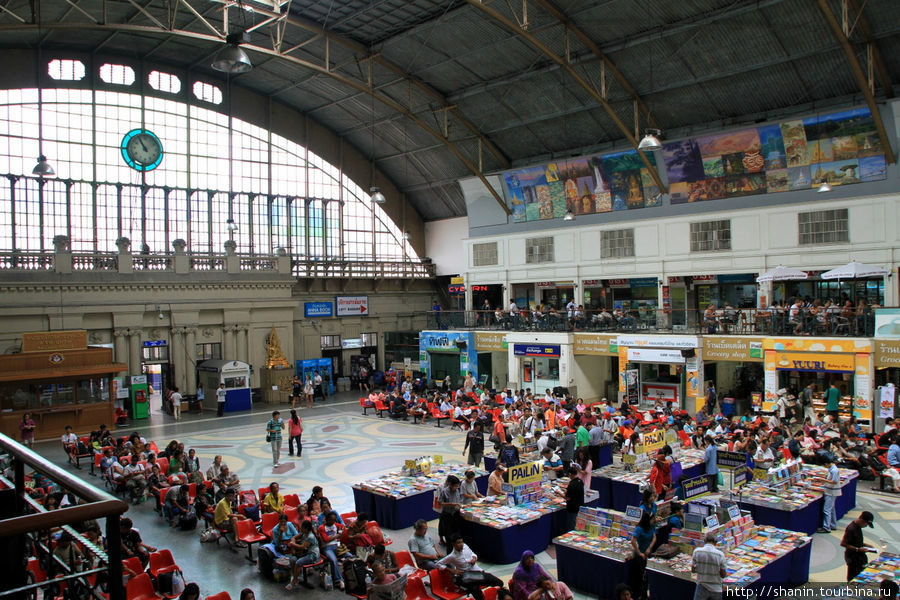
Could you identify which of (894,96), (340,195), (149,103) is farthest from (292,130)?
(894,96)

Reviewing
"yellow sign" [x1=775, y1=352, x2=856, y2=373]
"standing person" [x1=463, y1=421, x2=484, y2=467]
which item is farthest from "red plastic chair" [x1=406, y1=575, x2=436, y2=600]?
"yellow sign" [x1=775, y1=352, x2=856, y2=373]

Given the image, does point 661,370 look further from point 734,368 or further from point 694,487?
point 694,487

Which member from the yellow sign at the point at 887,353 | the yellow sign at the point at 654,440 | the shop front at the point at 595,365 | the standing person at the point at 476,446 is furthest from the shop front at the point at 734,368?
the standing person at the point at 476,446

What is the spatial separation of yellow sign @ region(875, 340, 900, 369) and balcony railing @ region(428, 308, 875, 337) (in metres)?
0.62

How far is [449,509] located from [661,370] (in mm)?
19436

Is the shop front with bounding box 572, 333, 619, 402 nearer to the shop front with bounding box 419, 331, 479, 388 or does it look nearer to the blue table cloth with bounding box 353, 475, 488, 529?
the shop front with bounding box 419, 331, 479, 388

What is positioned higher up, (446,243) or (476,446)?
(446,243)

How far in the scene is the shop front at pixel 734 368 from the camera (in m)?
24.2

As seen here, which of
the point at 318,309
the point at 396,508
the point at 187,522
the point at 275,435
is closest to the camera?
the point at 396,508

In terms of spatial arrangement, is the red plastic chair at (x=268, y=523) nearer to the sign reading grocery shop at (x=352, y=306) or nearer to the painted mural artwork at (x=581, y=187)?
the painted mural artwork at (x=581, y=187)

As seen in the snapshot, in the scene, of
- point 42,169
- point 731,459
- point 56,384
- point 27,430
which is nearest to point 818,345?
point 731,459

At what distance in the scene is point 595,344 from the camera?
2852cm

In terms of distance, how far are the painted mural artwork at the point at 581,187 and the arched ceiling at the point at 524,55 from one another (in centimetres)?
82

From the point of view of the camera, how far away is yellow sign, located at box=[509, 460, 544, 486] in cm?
1262
